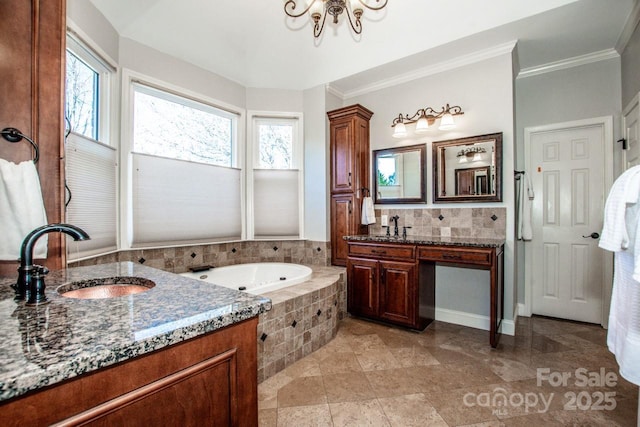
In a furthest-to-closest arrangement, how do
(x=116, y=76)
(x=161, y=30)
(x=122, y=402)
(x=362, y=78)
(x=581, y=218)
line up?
1. (x=362, y=78)
2. (x=581, y=218)
3. (x=161, y=30)
4. (x=116, y=76)
5. (x=122, y=402)

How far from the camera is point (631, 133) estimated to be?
263 centimetres

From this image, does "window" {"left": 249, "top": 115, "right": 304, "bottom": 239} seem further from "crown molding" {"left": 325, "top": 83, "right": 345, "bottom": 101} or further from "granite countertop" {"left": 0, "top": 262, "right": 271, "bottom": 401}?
"granite countertop" {"left": 0, "top": 262, "right": 271, "bottom": 401}

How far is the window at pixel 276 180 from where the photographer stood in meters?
3.80

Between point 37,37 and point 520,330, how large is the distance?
409cm

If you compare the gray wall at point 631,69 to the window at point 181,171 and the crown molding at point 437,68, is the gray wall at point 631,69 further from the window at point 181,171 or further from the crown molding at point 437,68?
the window at point 181,171

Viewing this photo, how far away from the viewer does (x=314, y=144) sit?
3.76m

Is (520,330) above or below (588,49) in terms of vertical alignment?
below

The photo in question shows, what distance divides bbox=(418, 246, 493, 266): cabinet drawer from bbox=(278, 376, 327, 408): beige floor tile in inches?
56.9

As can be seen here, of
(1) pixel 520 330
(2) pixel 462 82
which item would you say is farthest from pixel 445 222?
(2) pixel 462 82

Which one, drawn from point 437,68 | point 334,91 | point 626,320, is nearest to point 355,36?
point 334,91

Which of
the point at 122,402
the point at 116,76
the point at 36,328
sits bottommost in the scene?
the point at 122,402

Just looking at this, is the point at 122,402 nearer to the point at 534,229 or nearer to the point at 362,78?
the point at 362,78

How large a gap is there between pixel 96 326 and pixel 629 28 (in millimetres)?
4072

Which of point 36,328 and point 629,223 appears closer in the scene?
point 36,328
